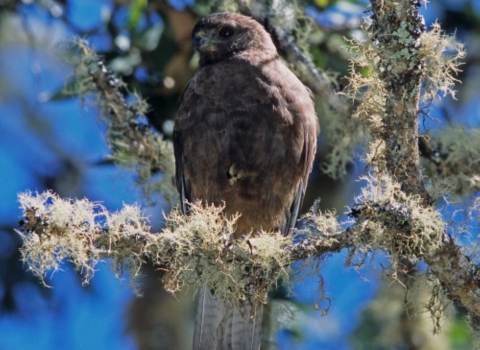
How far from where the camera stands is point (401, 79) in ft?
10.6

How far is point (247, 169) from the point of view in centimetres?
435

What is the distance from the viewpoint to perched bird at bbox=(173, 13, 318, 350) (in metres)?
4.33

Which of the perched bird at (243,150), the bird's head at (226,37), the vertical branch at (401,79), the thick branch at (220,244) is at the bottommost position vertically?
the thick branch at (220,244)

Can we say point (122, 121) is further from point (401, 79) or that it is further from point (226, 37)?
point (401, 79)

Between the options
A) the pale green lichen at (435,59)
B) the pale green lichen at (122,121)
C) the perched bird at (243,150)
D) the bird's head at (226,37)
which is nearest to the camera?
the pale green lichen at (435,59)

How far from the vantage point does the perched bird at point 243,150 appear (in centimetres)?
433

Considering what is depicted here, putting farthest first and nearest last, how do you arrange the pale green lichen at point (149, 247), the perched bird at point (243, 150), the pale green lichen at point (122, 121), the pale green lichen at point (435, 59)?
the pale green lichen at point (122, 121)
the perched bird at point (243, 150)
the pale green lichen at point (435, 59)
the pale green lichen at point (149, 247)

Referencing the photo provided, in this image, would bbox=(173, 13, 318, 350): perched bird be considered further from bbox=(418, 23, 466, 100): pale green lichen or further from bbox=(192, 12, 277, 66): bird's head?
bbox=(418, 23, 466, 100): pale green lichen

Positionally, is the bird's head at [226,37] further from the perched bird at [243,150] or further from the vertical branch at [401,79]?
the vertical branch at [401,79]

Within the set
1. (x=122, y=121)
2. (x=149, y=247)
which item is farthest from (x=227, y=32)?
(x=149, y=247)

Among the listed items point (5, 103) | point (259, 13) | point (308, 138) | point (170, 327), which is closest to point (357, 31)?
point (259, 13)

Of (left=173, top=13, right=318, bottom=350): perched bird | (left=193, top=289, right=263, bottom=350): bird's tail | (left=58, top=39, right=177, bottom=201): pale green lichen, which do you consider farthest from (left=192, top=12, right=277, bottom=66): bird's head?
(left=193, top=289, right=263, bottom=350): bird's tail

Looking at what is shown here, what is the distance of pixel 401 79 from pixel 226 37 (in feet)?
6.15

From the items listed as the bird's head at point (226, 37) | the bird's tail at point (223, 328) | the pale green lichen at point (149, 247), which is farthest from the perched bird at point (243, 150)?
the pale green lichen at point (149, 247)
